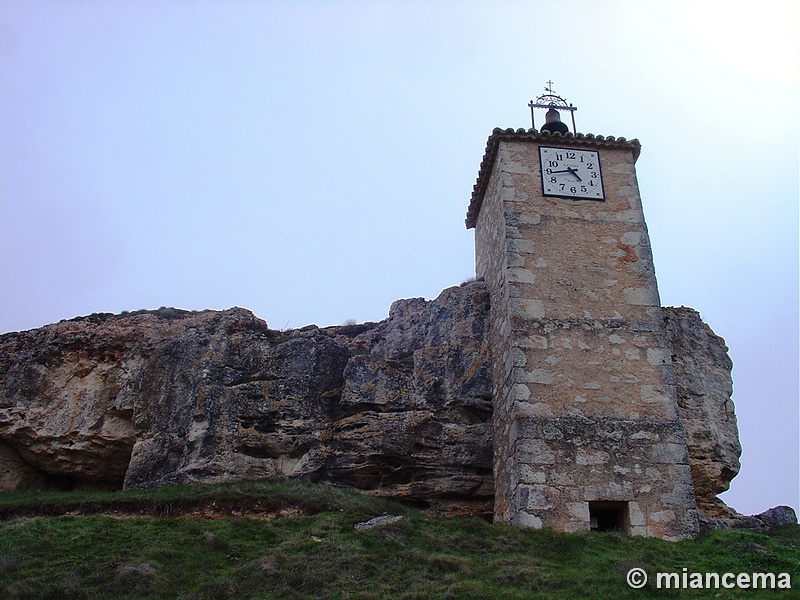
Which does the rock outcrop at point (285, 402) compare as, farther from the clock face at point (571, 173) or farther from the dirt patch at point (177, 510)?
the clock face at point (571, 173)

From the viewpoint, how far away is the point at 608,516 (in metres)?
13.9

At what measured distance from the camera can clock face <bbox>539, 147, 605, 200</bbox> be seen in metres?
16.4

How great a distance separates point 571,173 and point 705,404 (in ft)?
17.2

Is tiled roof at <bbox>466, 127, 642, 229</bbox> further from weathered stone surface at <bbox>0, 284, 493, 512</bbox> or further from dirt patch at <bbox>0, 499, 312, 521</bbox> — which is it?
dirt patch at <bbox>0, 499, 312, 521</bbox>

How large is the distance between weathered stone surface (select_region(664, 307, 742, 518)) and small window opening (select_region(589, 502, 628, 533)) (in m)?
2.59

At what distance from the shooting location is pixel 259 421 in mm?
16609

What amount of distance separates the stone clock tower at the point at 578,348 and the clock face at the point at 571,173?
0.09 ft

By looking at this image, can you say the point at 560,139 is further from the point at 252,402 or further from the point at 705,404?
the point at 252,402

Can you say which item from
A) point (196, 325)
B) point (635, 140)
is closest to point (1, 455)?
point (196, 325)

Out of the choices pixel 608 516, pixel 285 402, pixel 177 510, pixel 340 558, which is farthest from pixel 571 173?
pixel 177 510

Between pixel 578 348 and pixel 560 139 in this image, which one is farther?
pixel 560 139

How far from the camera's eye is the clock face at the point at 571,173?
53.8 ft

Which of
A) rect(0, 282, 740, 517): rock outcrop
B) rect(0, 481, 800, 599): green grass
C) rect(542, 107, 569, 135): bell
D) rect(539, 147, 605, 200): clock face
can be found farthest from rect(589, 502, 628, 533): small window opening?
rect(542, 107, 569, 135): bell

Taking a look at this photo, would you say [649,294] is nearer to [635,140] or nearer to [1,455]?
[635,140]
